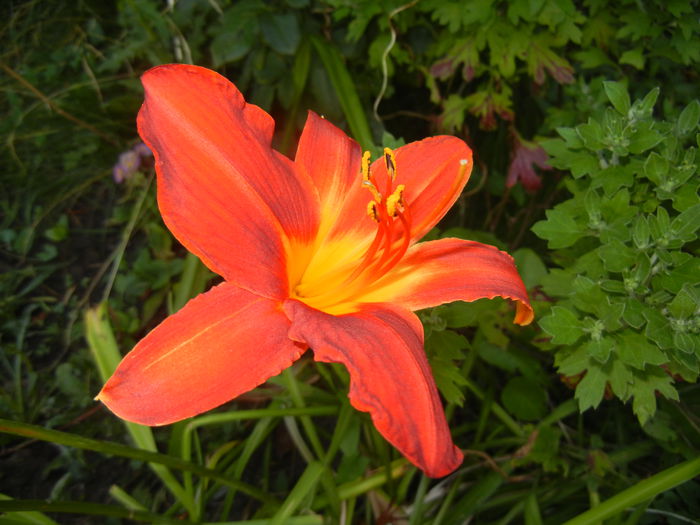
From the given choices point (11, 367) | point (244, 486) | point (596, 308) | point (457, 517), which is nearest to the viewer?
point (596, 308)

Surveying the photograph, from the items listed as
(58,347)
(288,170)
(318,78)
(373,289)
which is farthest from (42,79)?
(373,289)

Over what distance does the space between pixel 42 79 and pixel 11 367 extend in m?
1.11

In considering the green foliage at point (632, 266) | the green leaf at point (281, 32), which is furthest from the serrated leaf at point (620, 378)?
the green leaf at point (281, 32)

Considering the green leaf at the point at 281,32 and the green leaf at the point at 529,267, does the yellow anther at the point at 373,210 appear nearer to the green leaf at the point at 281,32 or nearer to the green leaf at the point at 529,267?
the green leaf at the point at 529,267

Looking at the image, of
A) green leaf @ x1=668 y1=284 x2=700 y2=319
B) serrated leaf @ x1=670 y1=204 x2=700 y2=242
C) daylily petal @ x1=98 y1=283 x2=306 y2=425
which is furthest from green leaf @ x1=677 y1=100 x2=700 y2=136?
daylily petal @ x1=98 y1=283 x2=306 y2=425

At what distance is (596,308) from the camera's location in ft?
3.42

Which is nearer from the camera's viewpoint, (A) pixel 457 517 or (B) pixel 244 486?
(B) pixel 244 486

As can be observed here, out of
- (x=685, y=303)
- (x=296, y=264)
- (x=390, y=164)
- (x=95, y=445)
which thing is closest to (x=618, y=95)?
(x=685, y=303)

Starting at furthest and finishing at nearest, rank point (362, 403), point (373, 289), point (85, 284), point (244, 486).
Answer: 1. point (85, 284)
2. point (244, 486)
3. point (373, 289)
4. point (362, 403)

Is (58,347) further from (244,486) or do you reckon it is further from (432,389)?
(432,389)

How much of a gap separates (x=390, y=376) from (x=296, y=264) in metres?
0.28

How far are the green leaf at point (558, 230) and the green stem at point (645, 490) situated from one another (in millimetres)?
428

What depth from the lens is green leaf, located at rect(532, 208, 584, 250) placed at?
1094mm

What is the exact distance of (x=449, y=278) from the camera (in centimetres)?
87
